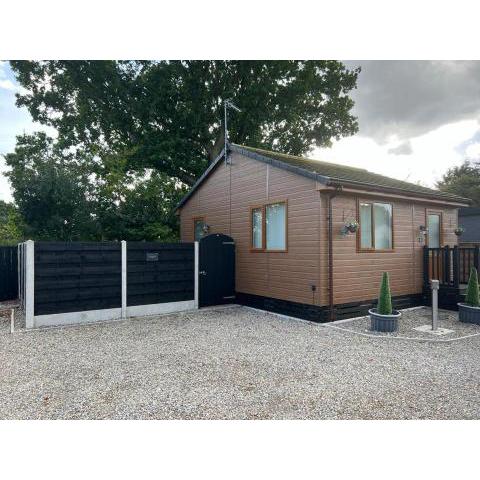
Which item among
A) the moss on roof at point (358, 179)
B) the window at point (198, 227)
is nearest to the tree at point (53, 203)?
the window at point (198, 227)

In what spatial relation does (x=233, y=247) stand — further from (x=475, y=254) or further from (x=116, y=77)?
(x=116, y=77)

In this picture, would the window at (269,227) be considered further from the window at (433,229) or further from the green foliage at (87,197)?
the green foliage at (87,197)

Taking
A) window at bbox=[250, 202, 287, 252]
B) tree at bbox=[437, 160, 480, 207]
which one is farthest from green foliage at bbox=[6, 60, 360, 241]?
tree at bbox=[437, 160, 480, 207]

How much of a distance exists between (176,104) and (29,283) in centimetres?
1563

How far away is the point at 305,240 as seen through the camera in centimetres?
841

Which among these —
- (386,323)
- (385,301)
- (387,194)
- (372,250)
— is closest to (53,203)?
(372,250)

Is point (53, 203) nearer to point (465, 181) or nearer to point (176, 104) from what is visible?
point (176, 104)

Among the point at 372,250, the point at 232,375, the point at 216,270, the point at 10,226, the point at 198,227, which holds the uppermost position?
the point at 10,226

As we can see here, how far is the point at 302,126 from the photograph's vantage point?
23312 millimetres

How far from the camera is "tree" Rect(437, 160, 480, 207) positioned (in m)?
35.0

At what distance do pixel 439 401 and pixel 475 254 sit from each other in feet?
23.3
